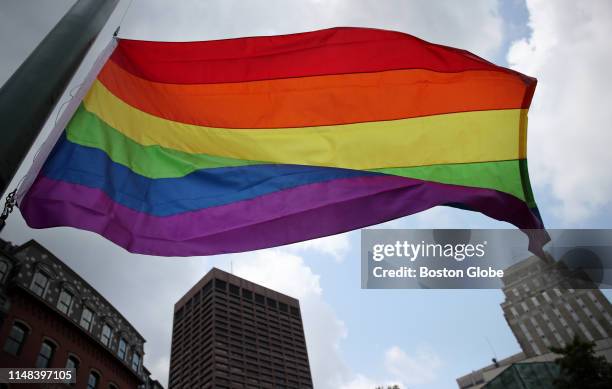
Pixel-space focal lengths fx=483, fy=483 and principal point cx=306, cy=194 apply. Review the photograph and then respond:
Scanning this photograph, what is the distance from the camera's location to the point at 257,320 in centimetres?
15575

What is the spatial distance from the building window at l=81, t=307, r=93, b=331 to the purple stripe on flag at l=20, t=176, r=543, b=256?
1203 inches

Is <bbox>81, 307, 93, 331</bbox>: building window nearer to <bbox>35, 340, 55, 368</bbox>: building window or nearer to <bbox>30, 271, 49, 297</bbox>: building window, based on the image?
<bbox>35, 340, 55, 368</bbox>: building window

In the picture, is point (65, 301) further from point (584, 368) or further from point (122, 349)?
point (584, 368)

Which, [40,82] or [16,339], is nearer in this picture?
[40,82]

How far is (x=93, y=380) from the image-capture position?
31.5 meters

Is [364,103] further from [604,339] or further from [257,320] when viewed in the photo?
[257,320]

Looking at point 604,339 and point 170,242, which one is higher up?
point 604,339

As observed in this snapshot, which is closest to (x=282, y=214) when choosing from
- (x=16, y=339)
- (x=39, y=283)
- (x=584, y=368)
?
(x=584, y=368)

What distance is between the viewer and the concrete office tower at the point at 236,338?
136m

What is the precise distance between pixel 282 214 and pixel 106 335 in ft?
109

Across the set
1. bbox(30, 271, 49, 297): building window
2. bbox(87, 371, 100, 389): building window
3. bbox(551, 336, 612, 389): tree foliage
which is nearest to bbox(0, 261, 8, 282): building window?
bbox(30, 271, 49, 297): building window

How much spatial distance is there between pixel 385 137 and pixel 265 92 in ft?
5.90

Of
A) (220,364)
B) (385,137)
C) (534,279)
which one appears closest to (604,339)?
(534,279)

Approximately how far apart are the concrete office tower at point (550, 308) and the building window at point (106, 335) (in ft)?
262
